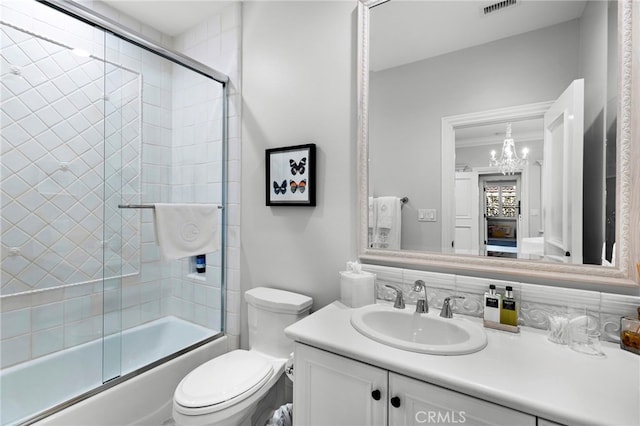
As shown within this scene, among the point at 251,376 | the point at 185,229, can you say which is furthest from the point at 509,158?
the point at 185,229

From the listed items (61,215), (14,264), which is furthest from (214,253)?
(14,264)

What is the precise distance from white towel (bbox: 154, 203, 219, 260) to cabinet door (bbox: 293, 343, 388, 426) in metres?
0.94

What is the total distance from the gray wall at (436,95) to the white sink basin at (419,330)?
12.5 inches

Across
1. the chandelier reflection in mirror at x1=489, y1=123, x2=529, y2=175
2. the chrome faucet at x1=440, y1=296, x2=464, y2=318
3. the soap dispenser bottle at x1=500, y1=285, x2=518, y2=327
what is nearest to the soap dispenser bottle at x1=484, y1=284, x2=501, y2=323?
the soap dispenser bottle at x1=500, y1=285, x2=518, y2=327

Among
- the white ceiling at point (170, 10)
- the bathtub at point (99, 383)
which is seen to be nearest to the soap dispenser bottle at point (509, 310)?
the bathtub at point (99, 383)

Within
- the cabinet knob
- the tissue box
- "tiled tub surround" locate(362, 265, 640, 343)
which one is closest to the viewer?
the cabinet knob

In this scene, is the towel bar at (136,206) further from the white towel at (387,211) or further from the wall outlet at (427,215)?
the wall outlet at (427,215)

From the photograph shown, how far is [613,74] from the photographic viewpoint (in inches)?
39.6

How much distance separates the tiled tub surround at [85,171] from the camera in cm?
160

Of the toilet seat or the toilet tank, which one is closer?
the toilet seat

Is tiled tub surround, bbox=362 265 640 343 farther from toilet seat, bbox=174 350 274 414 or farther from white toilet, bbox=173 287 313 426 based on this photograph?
toilet seat, bbox=174 350 274 414

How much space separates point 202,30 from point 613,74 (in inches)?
91.4

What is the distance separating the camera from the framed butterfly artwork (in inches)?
63.4

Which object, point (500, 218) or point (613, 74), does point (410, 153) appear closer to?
point (500, 218)
